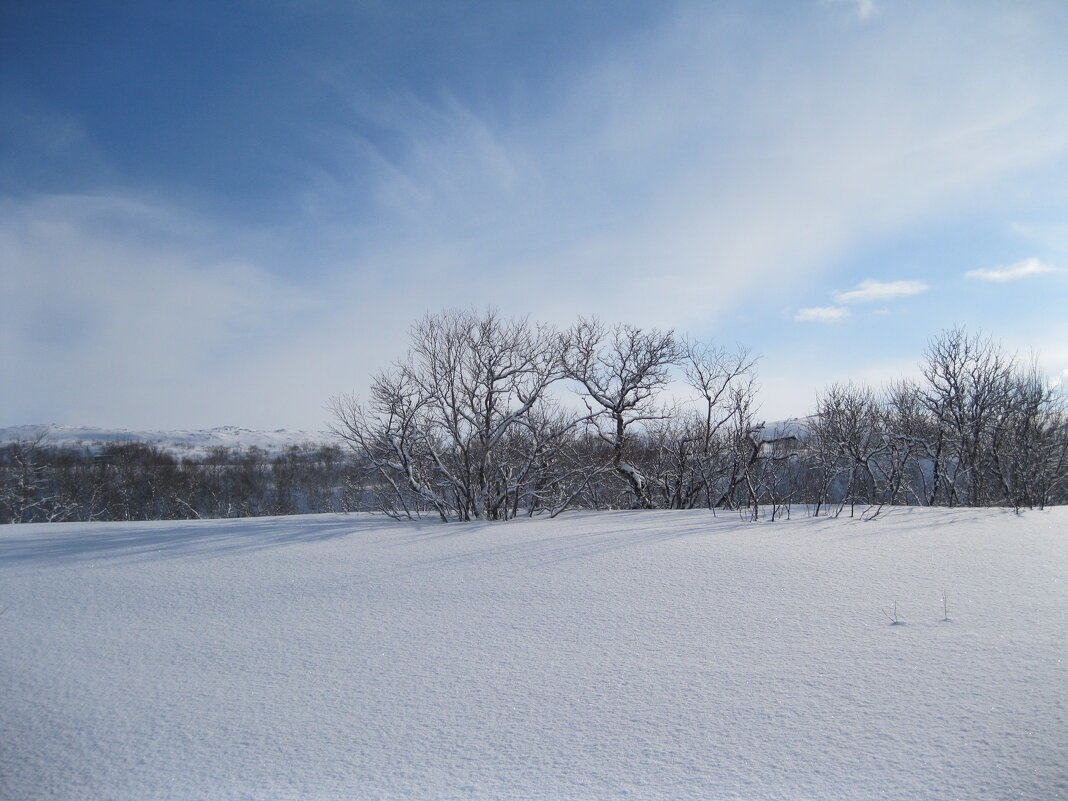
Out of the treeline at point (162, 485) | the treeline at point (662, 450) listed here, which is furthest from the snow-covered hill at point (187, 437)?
the treeline at point (662, 450)

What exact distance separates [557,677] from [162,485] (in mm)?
56370

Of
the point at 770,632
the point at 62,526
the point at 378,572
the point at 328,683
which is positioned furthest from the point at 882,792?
the point at 62,526

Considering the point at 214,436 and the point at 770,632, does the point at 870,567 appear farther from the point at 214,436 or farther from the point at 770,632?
the point at 214,436

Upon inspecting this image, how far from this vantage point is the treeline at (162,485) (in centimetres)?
3772

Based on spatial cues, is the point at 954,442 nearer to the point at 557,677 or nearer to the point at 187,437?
the point at 557,677

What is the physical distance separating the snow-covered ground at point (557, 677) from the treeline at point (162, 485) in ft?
107

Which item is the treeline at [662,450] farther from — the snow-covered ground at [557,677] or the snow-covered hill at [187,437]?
the snow-covered hill at [187,437]

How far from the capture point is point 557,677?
10.6 feet

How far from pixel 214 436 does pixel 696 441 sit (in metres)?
116

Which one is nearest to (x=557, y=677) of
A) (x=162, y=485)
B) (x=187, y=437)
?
(x=162, y=485)

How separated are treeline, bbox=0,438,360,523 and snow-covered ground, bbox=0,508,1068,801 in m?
32.7

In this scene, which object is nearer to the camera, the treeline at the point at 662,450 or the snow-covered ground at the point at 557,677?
the snow-covered ground at the point at 557,677

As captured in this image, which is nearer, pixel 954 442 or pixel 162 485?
pixel 954 442

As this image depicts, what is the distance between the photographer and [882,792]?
6.97 feet
